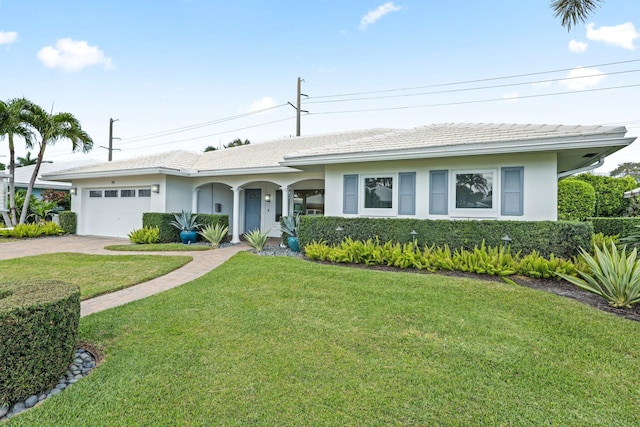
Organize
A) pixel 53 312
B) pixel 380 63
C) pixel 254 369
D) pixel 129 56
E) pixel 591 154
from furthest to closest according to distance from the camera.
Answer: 1. pixel 380 63
2. pixel 129 56
3. pixel 591 154
4. pixel 254 369
5. pixel 53 312

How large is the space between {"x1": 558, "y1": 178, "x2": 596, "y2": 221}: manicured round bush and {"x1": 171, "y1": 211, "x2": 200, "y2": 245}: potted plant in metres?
15.9

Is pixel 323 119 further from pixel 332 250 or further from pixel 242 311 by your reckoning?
pixel 242 311

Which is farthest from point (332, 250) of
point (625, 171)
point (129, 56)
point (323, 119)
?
point (625, 171)

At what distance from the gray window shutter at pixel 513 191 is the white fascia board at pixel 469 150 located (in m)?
0.68

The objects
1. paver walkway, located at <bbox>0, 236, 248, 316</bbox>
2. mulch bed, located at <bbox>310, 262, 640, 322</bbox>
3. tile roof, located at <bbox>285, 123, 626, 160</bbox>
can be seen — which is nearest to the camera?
mulch bed, located at <bbox>310, 262, 640, 322</bbox>

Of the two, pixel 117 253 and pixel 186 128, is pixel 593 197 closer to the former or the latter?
pixel 117 253

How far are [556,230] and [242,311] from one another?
23.0 ft

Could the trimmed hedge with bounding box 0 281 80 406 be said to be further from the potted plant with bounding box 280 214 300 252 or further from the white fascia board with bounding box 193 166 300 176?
the white fascia board with bounding box 193 166 300 176

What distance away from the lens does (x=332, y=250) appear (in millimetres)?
8906

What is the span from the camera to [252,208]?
16.3 metres

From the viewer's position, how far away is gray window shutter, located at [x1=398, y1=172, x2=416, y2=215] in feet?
31.4

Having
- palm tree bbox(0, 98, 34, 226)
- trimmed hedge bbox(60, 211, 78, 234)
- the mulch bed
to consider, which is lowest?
the mulch bed

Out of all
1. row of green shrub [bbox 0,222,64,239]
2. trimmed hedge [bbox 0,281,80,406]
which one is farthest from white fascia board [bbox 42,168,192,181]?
trimmed hedge [bbox 0,281,80,406]

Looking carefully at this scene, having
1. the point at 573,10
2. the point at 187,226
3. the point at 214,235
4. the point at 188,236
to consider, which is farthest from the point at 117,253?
the point at 573,10
